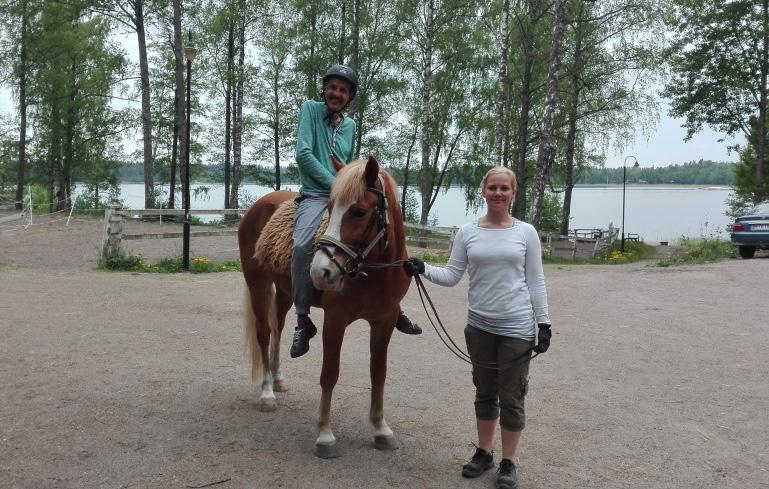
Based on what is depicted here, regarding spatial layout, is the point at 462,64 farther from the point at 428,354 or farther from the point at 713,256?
the point at 428,354

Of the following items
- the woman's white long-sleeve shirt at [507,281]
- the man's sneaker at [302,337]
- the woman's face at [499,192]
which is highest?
the woman's face at [499,192]

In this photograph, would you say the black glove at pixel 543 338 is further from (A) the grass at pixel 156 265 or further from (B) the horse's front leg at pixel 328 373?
(A) the grass at pixel 156 265

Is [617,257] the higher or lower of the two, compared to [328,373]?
lower

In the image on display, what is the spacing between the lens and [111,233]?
12.3 metres

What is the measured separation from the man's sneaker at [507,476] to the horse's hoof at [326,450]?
1012 mm

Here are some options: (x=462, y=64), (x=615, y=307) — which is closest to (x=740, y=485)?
(x=615, y=307)

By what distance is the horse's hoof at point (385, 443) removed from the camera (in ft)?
12.1

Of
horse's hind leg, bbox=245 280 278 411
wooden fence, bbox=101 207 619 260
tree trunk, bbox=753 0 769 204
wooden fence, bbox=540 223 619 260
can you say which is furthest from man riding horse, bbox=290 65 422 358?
tree trunk, bbox=753 0 769 204

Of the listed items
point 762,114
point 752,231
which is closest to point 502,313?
point 752,231

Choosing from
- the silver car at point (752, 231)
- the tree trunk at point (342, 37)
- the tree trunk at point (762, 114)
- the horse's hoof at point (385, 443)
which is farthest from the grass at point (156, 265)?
the tree trunk at point (762, 114)

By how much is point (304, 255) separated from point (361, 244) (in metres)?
0.71

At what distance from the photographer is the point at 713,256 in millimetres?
17078

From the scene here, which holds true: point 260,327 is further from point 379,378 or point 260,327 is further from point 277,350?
point 379,378

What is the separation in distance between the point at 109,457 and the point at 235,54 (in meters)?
27.6
